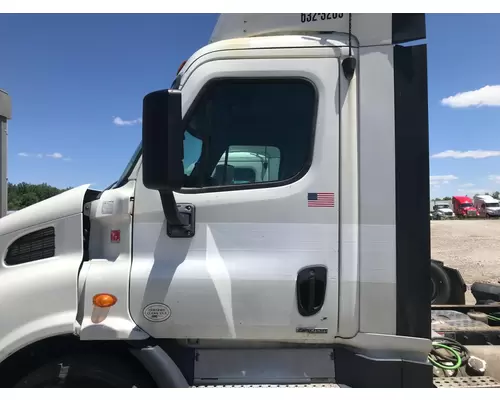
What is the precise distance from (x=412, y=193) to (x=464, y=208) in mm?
49881

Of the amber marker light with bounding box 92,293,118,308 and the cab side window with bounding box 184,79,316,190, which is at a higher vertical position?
the cab side window with bounding box 184,79,316,190

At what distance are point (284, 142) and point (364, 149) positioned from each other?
1.42ft

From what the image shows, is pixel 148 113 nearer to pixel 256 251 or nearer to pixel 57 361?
pixel 256 251

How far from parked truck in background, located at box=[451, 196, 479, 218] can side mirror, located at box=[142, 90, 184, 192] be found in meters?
50.1

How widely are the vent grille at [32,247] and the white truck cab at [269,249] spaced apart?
4 centimetres

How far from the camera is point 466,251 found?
1841 cm

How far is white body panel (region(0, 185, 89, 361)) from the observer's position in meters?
2.11

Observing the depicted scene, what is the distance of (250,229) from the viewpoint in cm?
214

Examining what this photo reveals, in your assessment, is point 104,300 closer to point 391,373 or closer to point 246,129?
point 246,129

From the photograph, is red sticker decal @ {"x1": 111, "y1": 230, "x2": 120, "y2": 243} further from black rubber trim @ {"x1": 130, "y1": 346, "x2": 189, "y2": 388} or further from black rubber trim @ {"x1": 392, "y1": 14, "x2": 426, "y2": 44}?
black rubber trim @ {"x1": 392, "y1": 14, "x2": 426, "y2": 44}

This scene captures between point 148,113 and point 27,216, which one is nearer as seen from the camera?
point 148,113

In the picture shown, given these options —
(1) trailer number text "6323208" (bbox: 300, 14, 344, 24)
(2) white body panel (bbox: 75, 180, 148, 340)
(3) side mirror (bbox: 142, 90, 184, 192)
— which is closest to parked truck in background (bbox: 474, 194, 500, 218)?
(1) trailer number text "6323208" (bbox: 300, 14, 344, 24)

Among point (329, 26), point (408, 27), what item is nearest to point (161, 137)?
point (329, 26)

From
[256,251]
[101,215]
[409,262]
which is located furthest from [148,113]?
[409,262]
